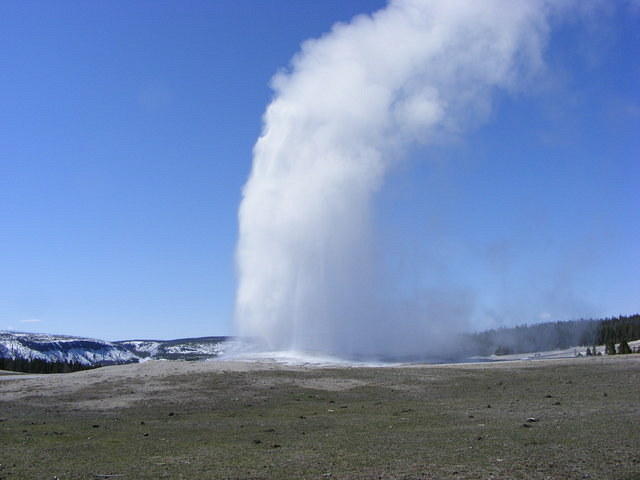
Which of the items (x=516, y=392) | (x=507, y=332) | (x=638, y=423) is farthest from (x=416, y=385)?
(x=507, y=332)

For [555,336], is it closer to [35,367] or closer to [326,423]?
[35,367]

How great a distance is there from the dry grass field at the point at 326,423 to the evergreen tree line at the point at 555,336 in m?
88.7

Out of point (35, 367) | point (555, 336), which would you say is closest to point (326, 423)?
point (35, 367)

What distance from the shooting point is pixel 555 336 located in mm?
137500

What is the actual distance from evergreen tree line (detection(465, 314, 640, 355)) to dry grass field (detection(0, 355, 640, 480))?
291ft

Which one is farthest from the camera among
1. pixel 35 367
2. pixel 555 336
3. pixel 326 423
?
pixel 555 336

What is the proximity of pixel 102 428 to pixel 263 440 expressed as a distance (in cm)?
732

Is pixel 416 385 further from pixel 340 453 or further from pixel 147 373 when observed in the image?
pixel 340 453

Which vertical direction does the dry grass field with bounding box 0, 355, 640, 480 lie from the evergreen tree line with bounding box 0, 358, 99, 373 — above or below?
above

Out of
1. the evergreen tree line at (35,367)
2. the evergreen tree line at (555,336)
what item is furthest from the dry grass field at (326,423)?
the evergreen tree line at (555,336)

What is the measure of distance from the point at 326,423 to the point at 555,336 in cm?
12612

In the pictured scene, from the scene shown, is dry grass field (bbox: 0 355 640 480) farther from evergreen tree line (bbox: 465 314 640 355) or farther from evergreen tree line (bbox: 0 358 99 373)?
evergreen tree line (bbox: 465 314 640 355)

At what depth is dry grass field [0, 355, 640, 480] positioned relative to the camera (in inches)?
571

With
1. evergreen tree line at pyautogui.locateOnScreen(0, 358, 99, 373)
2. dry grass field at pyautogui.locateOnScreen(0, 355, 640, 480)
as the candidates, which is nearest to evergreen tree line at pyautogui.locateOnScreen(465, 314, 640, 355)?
evergreen tree line at pyautogui.locateOnScreen(0, 358, 99, 373)
